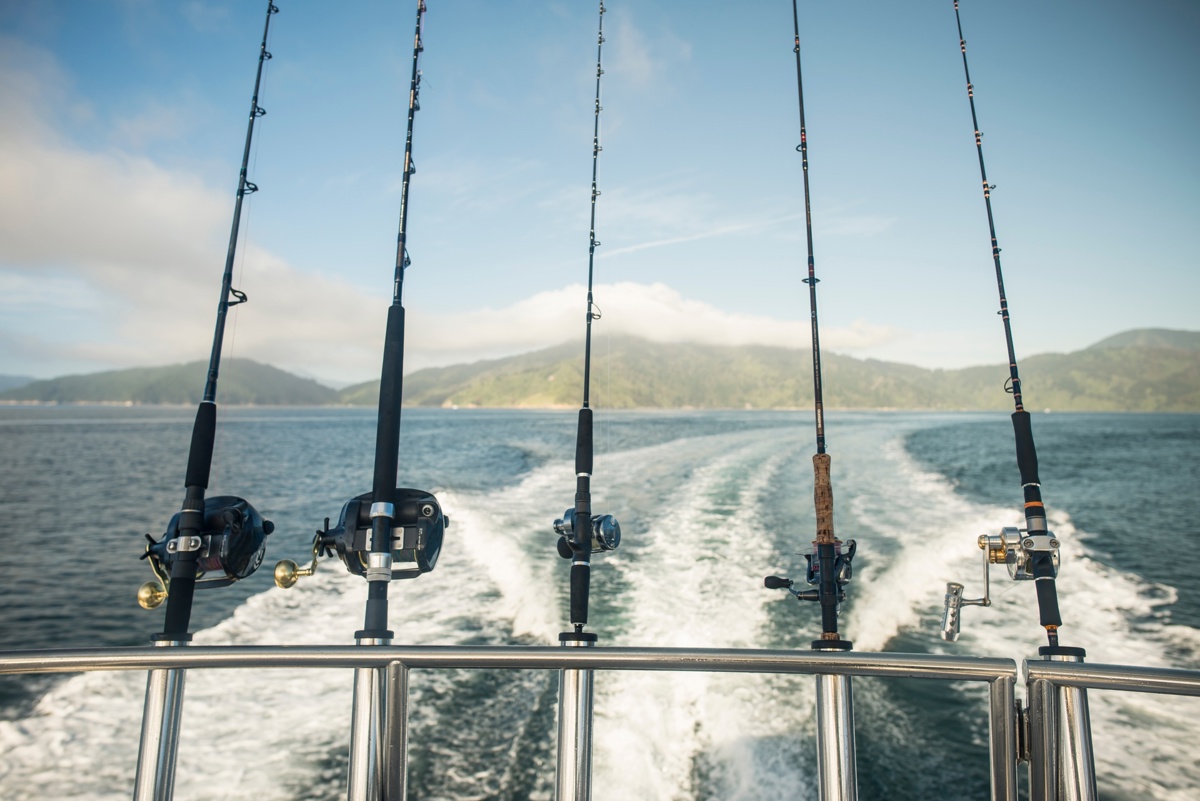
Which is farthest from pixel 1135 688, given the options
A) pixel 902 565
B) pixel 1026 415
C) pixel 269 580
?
pixel 269 580

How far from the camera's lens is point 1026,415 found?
124 inches

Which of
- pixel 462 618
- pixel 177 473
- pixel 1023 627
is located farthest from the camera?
pixel 177 473

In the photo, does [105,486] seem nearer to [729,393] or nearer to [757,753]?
[757,753]

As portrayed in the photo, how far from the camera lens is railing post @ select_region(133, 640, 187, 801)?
2.02 meters

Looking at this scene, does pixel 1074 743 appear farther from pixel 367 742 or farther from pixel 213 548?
pixel 213 548

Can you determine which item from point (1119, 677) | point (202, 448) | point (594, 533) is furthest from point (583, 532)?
point (1119, 677)

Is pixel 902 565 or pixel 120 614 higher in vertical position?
pixel 902 565

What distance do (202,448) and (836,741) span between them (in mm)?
2779

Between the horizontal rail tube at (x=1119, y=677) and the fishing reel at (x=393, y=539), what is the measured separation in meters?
1.96

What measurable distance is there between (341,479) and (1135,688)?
22.6 m

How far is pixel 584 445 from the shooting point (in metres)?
3.41

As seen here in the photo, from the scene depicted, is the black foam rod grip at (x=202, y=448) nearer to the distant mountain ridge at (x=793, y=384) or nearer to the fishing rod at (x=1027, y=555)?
the fishing rod at (x=1027, y=555)

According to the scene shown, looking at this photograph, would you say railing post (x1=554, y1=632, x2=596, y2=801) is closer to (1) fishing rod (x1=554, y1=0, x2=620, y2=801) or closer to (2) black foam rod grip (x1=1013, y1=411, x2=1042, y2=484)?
(1) fishing rod (x1=554, y1=0, x2=620, y2=801)

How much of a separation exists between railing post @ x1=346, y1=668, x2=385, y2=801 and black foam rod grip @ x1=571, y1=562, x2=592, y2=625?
95 centimetres
